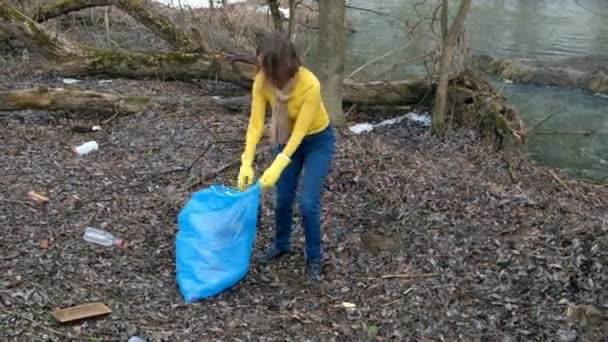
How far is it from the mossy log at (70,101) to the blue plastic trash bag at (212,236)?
153 inches

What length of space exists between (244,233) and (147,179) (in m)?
1.93

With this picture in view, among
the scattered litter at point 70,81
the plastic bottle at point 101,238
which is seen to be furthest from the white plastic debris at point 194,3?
the plastic bottle at point 101,238

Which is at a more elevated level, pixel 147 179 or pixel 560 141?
pixel 147 179

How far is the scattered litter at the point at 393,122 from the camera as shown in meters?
7.57

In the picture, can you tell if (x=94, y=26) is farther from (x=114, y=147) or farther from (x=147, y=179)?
(x=147, y=179)

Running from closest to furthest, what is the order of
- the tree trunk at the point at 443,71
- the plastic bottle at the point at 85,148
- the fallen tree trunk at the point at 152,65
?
the plastic bottle at the point at 85,148
the tree trunk at the point at 443,71
the fallen tree trunk at the point at 152,65

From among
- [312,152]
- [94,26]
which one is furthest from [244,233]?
[94,26]

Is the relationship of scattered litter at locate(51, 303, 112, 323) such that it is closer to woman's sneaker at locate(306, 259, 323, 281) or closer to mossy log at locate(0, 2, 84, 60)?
woman's sneaker at locate(306, 259, 323, 281)

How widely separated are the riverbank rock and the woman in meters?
11.8

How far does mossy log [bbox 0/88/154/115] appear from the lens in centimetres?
705

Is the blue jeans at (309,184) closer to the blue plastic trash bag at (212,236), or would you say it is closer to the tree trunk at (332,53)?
the blue plastic trash bag at (212,236)

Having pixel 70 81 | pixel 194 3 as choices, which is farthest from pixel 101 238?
pixel 194 3

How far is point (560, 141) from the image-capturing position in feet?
35.1

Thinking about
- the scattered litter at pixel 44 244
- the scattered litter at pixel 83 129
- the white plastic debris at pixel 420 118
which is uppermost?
the white plastic debris at pixel 420 118
